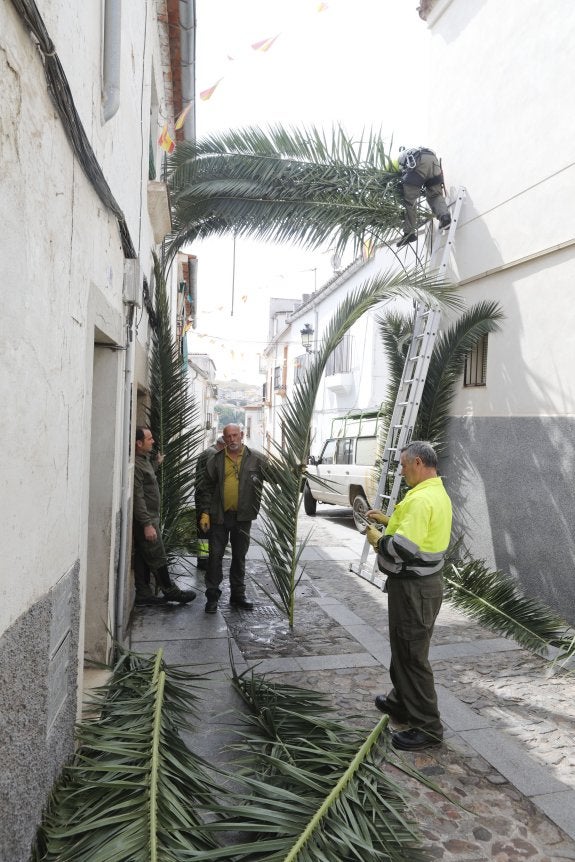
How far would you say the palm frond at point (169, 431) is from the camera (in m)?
6.93

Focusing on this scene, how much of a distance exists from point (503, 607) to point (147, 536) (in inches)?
130

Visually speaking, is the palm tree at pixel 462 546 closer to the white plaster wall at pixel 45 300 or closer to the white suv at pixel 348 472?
the white suv at pixel 348 472

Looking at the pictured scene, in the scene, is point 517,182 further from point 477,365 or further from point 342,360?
point 342,360

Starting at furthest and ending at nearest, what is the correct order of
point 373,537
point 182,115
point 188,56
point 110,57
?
point 182,115, point 188,56, point 373,537, point 110,57

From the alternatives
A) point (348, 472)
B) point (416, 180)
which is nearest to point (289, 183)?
point (416, 180)

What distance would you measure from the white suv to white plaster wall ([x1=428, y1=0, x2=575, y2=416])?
122 inches

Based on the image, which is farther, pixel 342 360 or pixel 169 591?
pixel 342 360

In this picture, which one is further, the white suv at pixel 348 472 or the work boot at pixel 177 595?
the white suv at pixel 348 472

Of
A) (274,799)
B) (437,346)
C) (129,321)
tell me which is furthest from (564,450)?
(274,799)

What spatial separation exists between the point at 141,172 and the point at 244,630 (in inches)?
151

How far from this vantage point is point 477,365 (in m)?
7.95

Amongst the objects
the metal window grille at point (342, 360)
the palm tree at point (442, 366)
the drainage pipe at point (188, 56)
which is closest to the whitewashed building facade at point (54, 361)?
the drainage pipe at point (188, 56)

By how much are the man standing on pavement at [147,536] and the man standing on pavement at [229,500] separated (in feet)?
1.37

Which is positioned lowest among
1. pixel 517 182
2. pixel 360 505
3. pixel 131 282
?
pixel 360 505
